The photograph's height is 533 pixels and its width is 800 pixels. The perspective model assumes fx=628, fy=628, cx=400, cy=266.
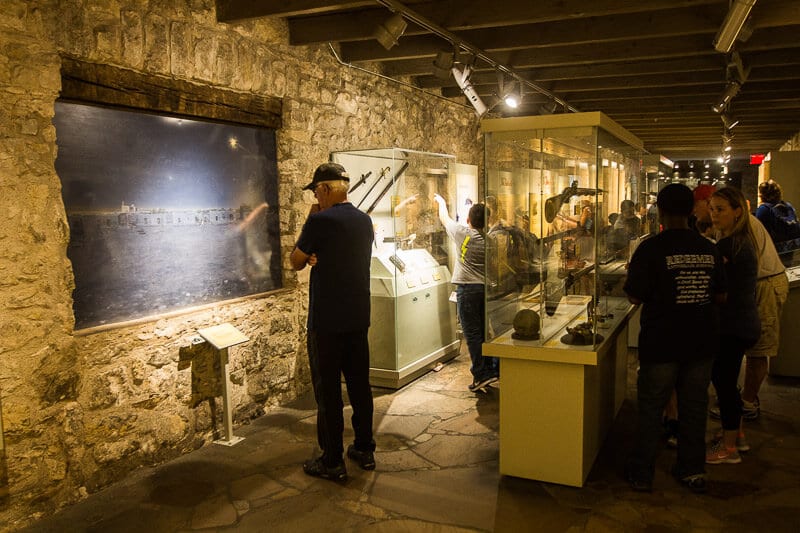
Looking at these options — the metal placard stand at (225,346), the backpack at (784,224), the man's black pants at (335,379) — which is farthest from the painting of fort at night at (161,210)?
the backpack at (784,224)

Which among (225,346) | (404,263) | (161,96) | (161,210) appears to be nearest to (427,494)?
(225,346)

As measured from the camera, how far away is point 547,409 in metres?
3.57

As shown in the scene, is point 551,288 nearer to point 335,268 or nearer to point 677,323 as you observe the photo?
point 677,323

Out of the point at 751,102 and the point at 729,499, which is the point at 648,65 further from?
the point at 729,499

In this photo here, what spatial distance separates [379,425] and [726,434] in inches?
92.4

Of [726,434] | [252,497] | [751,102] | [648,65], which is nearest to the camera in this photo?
[252,497]

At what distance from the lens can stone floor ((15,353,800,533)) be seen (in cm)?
329

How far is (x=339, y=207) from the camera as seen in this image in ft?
12.4

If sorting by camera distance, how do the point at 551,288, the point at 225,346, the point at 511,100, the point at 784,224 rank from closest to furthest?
1. the point at 551,288
2. the point at 225,346
3. the point at 784,224
4. the point at 511,100

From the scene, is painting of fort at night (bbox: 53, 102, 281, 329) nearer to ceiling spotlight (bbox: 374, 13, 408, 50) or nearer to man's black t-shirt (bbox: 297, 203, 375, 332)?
man's black t-shirt (bbox: 297, 203, 375, 332)

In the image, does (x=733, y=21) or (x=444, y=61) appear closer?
(x=733, y=21)

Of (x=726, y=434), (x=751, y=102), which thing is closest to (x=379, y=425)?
(x=726, y=434)

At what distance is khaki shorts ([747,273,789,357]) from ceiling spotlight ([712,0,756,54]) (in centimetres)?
161

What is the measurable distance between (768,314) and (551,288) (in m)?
1.57
